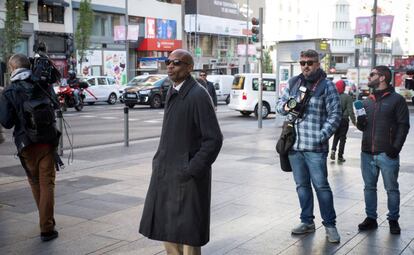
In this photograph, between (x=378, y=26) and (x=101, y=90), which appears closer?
(x=101, y=90)

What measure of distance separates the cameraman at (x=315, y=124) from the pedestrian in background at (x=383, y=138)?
0.58 m

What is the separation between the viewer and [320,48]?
55.2 ft

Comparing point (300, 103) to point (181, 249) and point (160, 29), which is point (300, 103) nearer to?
point (181, 249)

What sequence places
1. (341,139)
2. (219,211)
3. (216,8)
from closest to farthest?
(219,211) < (341,139) < (216,8)

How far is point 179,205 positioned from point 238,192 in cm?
377

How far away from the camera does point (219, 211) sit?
6379 millimetres

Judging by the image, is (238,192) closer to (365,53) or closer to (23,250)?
(23,250)

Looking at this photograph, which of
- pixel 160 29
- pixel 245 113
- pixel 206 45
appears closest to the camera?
pixel 245 113

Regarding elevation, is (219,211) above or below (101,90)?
below

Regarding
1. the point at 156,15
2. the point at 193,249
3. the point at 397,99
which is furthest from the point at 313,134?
the point at 156,15

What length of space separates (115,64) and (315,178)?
1579 inches

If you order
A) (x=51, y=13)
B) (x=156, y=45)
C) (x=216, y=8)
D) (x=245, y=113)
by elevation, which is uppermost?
(x=216, y=8)

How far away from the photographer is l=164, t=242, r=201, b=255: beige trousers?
3.86m

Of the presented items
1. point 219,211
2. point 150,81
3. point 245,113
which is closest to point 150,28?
point 150,81
